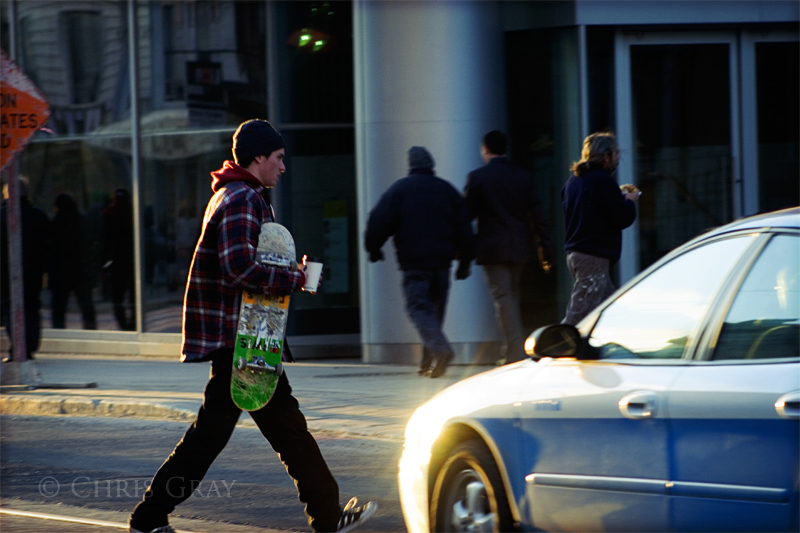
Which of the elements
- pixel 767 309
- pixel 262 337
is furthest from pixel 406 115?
pixel 767 309

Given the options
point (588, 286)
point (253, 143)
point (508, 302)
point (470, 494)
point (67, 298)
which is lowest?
point (470, 494)

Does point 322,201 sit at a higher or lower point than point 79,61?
lower

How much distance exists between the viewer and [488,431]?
4.22 m

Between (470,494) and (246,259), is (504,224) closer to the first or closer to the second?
(246,259)

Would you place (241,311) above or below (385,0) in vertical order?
below

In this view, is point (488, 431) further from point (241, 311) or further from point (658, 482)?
point (241, 311)

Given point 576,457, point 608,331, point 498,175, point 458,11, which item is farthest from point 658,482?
point 458,11

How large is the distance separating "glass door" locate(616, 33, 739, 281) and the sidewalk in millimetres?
2702

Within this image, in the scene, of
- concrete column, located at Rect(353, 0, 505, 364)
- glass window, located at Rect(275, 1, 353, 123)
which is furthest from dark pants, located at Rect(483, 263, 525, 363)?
glass window, located at Rect(275, 1, 353, 123)

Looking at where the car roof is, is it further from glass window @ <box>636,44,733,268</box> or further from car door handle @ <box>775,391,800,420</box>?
glass window @ <box>636,44,733,268</box>

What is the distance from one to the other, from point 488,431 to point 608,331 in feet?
1.87

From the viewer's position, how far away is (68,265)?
47.1 feet

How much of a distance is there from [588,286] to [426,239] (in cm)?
183

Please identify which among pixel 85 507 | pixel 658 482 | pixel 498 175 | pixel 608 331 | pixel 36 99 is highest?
pixel 36 99
